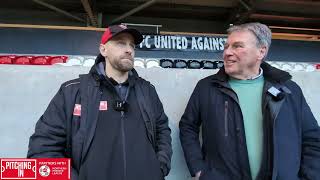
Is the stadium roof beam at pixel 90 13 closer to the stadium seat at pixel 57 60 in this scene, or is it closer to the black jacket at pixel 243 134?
the stadium seat at pixel 57 60

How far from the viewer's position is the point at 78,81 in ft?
6.71

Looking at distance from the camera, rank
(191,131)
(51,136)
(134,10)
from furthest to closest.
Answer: (134,10)
(191,131)
(51,136)

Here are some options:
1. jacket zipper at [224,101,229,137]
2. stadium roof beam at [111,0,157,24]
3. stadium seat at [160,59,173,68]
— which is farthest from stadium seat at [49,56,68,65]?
stadium roof beam at [111,0,157,24]

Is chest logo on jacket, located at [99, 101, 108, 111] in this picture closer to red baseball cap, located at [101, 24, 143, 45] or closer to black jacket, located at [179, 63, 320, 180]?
red baseball cap, located at [101, 24, 143, 45]

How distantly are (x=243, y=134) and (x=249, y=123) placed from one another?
A: 74 millimetres

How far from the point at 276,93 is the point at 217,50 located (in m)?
2.62

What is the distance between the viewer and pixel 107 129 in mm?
1940

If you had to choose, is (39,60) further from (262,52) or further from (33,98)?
(262,52)

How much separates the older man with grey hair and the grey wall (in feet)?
1.42

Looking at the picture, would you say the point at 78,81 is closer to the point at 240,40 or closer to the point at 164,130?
the point at 164,130

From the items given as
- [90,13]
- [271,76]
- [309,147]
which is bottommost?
[309,147]

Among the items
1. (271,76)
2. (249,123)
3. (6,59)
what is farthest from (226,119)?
(6,59)

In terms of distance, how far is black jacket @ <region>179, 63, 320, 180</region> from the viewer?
2.05 meters

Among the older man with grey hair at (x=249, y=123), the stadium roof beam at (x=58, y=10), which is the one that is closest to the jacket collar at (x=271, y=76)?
the older man with grey hair at (x=249, y=123)
